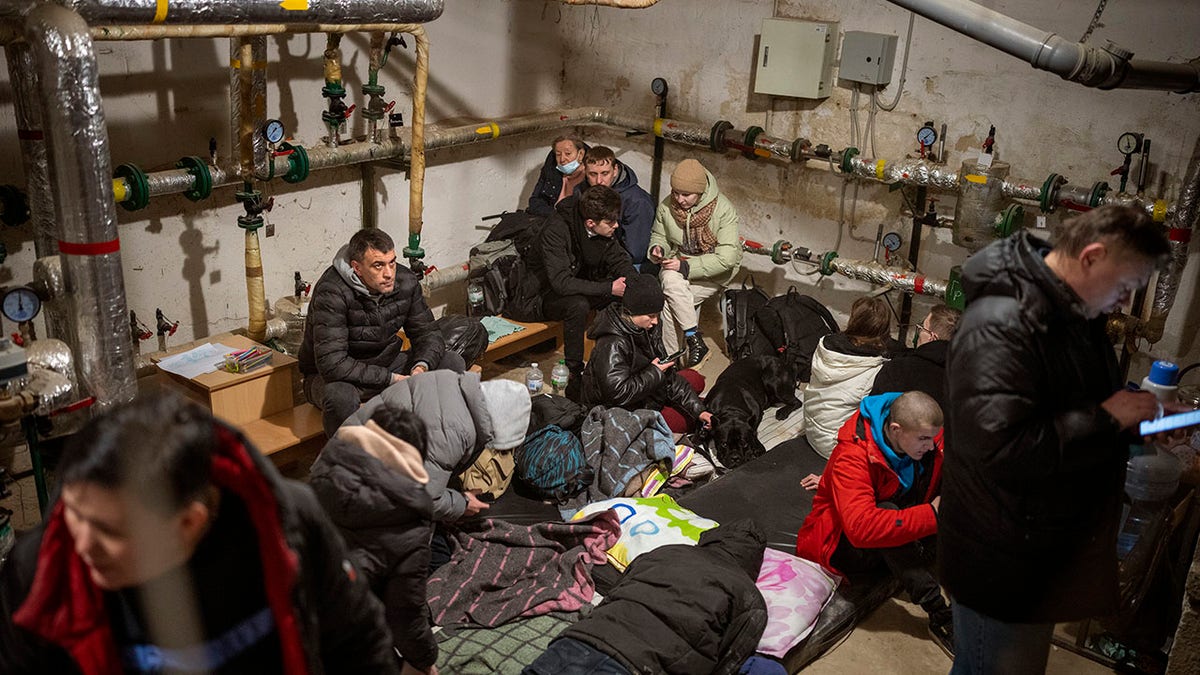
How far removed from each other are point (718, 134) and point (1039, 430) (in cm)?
413

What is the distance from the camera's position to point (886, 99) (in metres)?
5.66

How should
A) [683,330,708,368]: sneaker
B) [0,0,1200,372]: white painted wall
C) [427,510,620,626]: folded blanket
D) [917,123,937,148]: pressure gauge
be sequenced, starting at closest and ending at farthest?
[427,510,620,626]: folded blanket < [0,0,1200,372]: white painted wall < [917,123,937,148]: pressure gauge < [683,330,708,368]: sneaker

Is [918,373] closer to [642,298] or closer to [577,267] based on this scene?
[642,298]

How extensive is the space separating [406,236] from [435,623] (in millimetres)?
3183

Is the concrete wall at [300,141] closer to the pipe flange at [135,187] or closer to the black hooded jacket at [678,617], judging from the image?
the pipe flange at [135,187]

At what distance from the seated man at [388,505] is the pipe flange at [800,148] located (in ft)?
11.3

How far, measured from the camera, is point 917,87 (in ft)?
18.1

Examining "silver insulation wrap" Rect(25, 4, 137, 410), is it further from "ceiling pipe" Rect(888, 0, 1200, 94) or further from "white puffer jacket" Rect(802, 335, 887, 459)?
"ceiling pipe" Rect(888, 0, 1200, 94)

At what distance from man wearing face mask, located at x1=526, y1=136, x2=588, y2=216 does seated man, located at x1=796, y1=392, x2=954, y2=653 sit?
9.58 ft

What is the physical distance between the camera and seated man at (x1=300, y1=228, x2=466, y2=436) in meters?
4.23

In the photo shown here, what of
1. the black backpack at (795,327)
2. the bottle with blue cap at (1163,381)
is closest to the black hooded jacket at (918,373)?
the black backpack at (795,327)

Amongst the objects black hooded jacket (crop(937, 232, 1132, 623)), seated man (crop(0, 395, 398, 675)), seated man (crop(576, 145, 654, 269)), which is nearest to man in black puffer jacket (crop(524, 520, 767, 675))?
black hooded jacket (crop(937, 232, 1132, 623))

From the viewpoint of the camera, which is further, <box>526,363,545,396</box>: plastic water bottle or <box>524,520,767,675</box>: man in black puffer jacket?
<box>526,363,545,396</box>: plastic water bottle

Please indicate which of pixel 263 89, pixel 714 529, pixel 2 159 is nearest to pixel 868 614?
pixel 714 529
